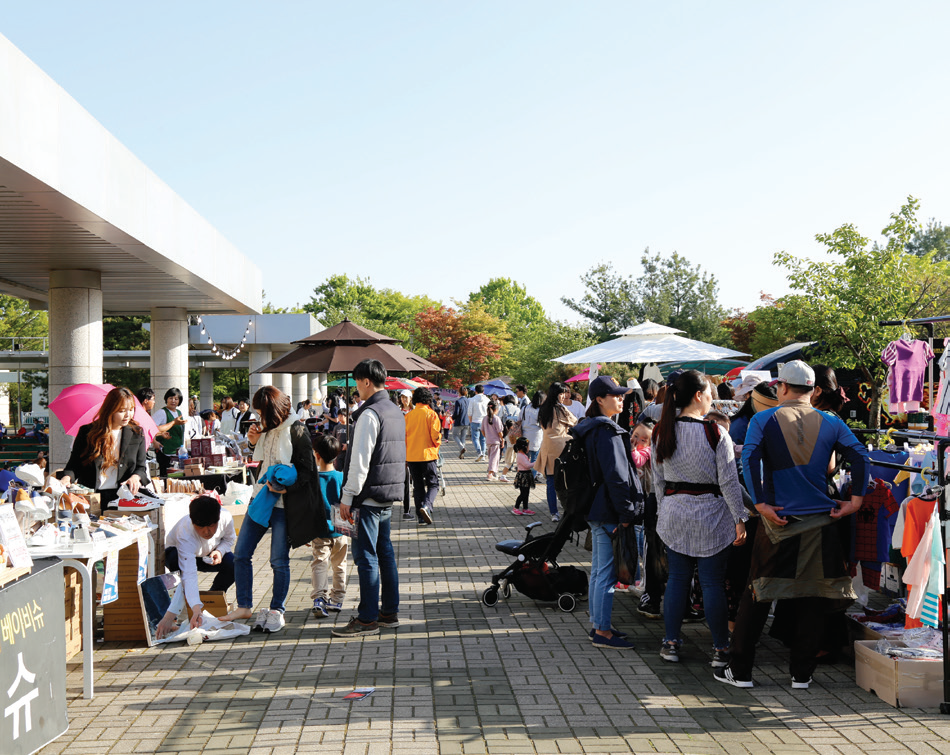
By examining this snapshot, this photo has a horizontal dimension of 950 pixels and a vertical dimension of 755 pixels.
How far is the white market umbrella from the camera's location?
1081 centimetres

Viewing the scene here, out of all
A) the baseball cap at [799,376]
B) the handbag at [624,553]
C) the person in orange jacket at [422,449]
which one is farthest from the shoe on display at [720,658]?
the person in orange jacket at [422,449]

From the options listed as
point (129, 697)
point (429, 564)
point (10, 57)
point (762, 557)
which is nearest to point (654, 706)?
point (762, 557)

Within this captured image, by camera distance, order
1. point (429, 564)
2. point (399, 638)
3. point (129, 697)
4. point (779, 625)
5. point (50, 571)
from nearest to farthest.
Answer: point (50, 571) → point (129, 697) → point (779, 625) → point (399, 638) → point (429, 564)

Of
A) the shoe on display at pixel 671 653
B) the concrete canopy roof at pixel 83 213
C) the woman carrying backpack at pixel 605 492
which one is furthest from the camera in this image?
the concrete canopy roof at pixel 83 213

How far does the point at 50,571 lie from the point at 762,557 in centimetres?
399

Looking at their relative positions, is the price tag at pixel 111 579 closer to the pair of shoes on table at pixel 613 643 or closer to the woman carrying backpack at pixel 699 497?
the pair of shoes on table at pixel 613 643

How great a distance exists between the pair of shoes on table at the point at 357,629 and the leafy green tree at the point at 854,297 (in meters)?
11.0

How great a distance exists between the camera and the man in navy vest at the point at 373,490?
5910 millimetres

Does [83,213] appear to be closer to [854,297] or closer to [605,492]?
[605,492]

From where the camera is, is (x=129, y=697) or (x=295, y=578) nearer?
(x=129, y=697)

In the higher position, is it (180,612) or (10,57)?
(10,57)

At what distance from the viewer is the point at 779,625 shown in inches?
221

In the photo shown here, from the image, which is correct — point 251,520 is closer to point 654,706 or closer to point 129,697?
point 129,697

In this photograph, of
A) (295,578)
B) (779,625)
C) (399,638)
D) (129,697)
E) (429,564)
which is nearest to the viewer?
(129,697)
